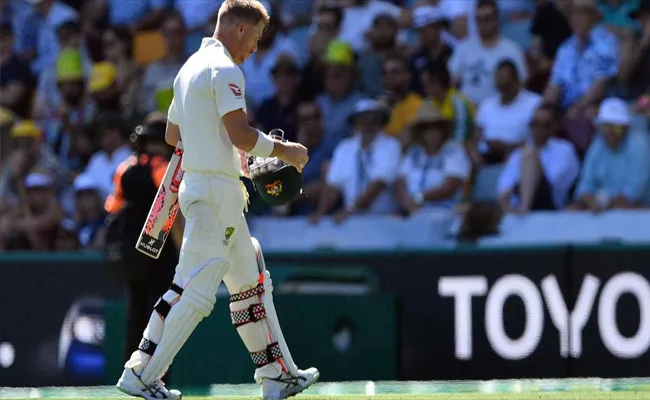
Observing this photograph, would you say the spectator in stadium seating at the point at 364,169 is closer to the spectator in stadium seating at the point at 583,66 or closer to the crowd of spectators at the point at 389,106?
the crowd of spectators at the point at 389,106

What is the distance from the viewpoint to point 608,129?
440 inches

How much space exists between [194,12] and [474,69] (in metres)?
3.71

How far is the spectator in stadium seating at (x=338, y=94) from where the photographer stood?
42.4 feet

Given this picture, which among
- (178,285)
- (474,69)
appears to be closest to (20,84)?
(474,69)

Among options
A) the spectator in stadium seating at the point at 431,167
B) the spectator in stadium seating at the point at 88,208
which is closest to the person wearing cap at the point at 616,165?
the spectator in stadium seating at the point at 431,167

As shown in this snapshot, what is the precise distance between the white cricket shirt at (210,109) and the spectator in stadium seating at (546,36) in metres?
6.42

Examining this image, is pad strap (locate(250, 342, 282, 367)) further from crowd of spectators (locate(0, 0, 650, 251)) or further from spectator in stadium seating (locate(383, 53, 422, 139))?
spectator in stadium seating (locate(383, 53, 422, 139))

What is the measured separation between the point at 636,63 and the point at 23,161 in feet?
22.1

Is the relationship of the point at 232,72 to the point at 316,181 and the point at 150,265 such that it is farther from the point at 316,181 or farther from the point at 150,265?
the point at 316,181

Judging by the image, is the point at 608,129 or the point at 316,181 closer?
the point at 608,129

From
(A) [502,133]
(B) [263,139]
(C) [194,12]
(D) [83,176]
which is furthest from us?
(C) [194,12]

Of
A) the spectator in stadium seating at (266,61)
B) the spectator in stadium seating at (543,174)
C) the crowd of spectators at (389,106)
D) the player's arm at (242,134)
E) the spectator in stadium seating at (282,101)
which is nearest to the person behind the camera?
the player's arm at (242,134)

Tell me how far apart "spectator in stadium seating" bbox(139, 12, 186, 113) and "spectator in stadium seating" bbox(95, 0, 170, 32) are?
1.50 ft

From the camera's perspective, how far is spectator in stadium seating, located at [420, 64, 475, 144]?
39.8 ft
